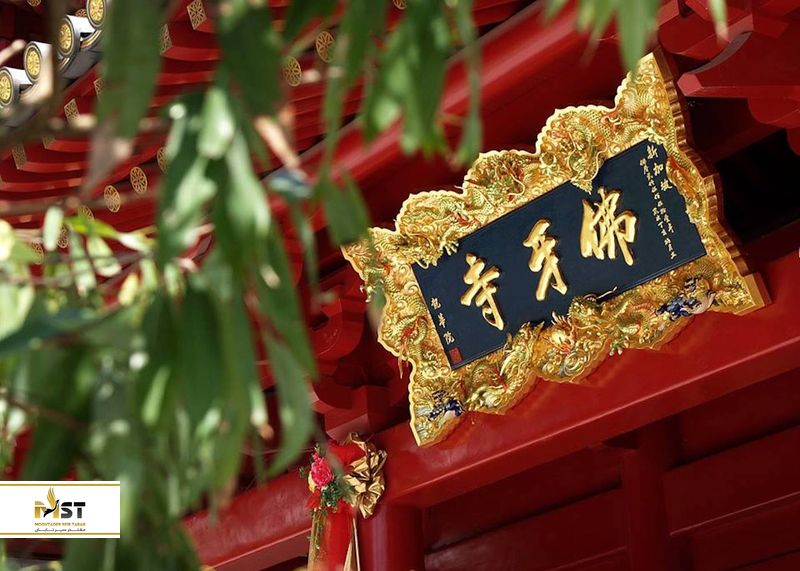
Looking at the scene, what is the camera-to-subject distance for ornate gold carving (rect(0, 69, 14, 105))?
3.86m

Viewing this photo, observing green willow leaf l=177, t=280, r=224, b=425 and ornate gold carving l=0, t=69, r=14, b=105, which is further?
ornate gold carving l=0, t=69, r=14, b=105

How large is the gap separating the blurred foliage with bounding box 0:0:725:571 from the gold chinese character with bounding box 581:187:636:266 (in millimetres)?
2456

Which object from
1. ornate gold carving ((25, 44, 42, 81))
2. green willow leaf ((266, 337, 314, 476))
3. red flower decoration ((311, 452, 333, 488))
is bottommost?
green willow leaf ((266, 337, 314, 476))

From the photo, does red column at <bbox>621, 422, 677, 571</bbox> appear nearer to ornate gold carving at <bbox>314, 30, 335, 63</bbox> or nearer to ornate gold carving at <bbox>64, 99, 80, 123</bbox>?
ornate gold carving at <bbox>314, 30, 335, 63</bbox>

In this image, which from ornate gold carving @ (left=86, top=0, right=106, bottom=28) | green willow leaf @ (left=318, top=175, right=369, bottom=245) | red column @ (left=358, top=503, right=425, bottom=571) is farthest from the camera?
red column @ (left=358, top=503, right=425, bottom=571)

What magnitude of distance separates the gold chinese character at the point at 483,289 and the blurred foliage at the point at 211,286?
2.84 metres

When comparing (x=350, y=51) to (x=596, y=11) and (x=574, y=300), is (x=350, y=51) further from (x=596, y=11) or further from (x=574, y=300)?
(x=574, y=300)

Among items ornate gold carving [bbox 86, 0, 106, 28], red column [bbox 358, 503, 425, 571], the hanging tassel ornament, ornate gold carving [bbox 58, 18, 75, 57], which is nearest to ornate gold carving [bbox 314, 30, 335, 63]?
ornate gold carving [bbox 86, 0, 106, 28]

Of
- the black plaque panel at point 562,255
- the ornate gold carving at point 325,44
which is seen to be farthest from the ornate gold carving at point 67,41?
the black plaque panel at point 562,255

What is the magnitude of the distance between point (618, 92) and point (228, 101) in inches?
101

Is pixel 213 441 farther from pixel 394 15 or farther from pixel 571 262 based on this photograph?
pixel 571 262

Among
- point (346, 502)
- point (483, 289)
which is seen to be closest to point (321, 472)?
point (346, 502)

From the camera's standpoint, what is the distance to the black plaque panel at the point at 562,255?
139 inches

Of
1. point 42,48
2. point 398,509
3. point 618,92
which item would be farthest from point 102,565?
point 398,509
